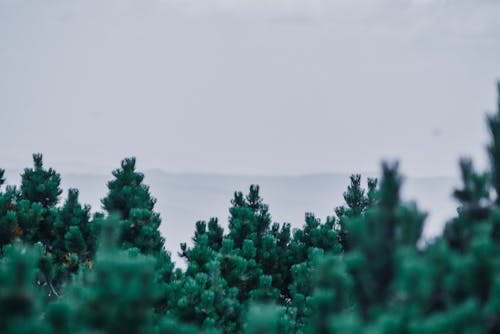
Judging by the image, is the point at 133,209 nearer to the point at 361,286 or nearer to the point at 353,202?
the point at 353,202

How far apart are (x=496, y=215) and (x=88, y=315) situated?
2.24 metres

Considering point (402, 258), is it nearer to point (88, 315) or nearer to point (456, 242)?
point (456, 242)

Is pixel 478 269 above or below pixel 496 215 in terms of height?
below

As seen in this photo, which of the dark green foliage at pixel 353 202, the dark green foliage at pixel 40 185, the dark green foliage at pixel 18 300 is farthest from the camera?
the dark green foliage at pixel 40 185

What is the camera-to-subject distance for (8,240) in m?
6.63

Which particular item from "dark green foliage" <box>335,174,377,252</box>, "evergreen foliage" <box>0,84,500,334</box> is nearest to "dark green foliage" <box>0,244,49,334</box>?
"evergreen foliage" <box>0,84,500,334</box>

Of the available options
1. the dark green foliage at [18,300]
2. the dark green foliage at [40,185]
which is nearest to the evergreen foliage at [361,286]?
the dark green foliage at [18,300]

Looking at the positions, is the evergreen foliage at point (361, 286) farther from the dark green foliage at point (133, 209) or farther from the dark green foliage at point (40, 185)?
the dark green foliage at point (40, 185)

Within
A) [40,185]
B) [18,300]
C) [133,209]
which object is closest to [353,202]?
[133,209]

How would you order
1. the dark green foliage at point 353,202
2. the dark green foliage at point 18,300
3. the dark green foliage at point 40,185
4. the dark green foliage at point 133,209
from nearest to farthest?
the dark green foliage at point 18,300 → the dark green foliage at point 133,209 → the dark green foliage at point 353,202 → the dark green foliage at point 40,185

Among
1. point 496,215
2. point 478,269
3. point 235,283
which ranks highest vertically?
point 496,215

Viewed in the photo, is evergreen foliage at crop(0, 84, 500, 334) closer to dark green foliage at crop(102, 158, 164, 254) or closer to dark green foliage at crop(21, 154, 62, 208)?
dark green foliage at crop(102, 158, 164, 254)

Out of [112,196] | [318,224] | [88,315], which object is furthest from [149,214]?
[88,315]

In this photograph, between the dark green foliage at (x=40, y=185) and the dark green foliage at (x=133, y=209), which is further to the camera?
the dark green foliage at (x=40, y=185)
